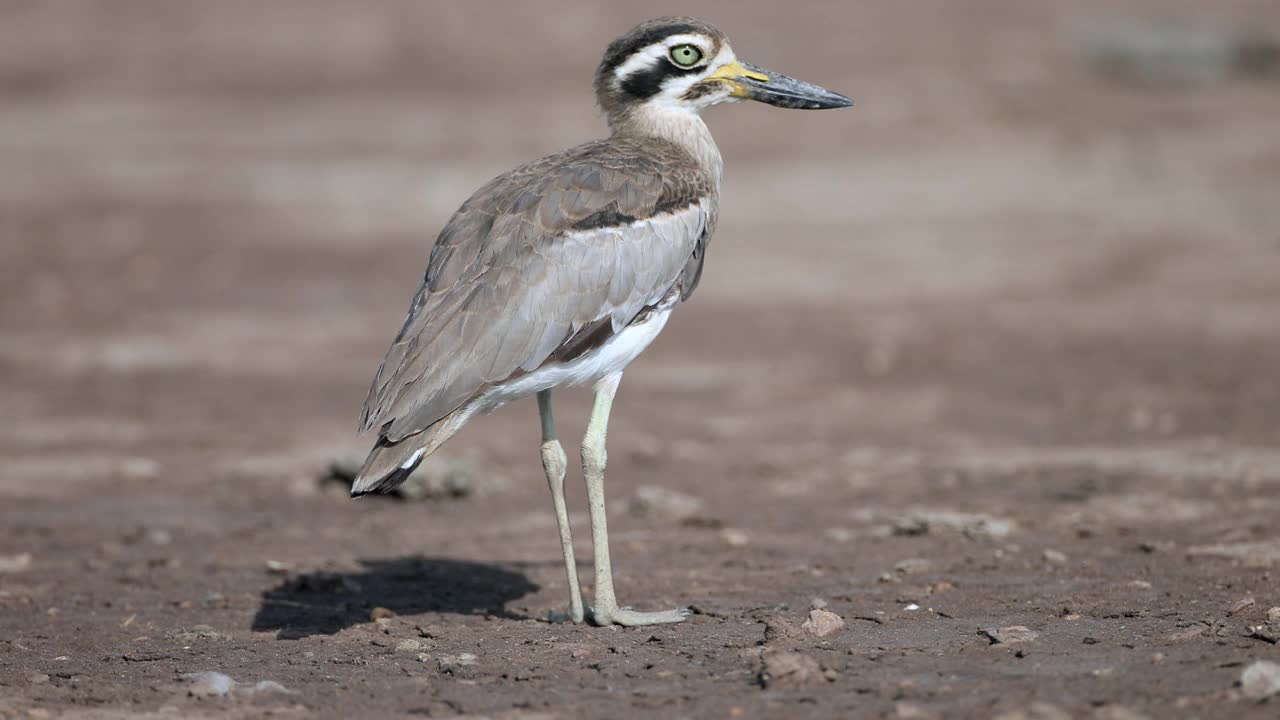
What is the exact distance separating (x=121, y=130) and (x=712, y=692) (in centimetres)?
1658

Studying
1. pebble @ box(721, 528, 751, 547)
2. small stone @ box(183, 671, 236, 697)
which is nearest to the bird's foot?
small stone @ box(183, 671, 236, 697)

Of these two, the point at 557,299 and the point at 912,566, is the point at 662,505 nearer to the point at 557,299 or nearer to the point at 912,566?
the point at 912,566

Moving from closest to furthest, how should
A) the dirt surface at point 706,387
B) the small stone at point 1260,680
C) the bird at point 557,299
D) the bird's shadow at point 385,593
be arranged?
1. the small stone at point 1260,680
2. the dirt surface at point 706,387
3. the bird at point 557,299
4. the bird's shadow at point 385,593

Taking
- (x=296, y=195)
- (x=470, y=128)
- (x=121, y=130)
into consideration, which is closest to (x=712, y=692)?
(x=296, y=195)

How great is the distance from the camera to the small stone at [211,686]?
15.9ft

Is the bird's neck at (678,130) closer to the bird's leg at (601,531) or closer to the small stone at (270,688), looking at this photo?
the bird's leg at (601,531)

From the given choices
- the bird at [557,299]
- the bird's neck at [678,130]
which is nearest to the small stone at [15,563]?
the bird at [557,299]

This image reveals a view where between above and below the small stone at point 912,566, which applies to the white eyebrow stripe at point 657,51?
above

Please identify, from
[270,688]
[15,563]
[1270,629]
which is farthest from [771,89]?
[15,563]

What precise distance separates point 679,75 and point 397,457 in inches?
85.1

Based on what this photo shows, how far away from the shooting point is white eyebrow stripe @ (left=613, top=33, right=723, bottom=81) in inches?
255

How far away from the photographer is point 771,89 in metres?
6.65

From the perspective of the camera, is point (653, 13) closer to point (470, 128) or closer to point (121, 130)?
point (470, 128)

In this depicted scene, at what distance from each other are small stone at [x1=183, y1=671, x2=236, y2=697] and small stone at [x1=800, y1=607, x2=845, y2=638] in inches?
75.3
